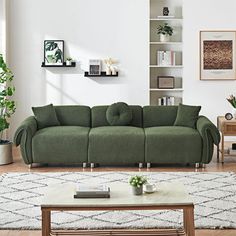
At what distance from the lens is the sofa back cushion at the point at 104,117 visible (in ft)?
26.8

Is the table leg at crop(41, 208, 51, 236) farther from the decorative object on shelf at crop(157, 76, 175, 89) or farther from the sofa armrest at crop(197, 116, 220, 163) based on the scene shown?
the decorative object on shelf at crop(157, 76, 175, 89)

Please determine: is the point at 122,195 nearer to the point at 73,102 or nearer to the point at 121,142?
the point at 121,142

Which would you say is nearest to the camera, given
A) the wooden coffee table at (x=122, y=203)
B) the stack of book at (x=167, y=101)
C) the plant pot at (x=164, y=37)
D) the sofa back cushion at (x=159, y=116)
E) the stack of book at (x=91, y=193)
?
the wooden coffee table at (x=122, y=203)

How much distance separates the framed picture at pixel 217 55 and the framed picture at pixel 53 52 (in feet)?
7.40

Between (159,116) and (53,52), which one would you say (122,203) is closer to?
(159,116)

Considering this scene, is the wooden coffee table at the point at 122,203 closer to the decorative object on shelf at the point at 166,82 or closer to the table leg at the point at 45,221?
the table leg at the point at 45,221

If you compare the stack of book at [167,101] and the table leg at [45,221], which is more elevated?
the stack of book at [167,101]

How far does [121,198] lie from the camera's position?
4.40 metres

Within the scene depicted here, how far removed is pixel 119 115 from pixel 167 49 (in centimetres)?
210

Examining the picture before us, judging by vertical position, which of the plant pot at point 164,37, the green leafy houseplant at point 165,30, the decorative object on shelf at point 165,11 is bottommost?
Answer: the plant pot at point 164,37

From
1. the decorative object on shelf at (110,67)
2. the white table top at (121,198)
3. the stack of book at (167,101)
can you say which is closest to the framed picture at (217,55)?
the stack of book at (167,101)

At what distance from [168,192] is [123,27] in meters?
5.28

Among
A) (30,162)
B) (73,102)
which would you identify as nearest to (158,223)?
(30,162)

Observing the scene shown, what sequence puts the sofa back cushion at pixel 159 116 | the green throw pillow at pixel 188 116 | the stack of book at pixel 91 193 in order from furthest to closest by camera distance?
the sofa back cushion at pixel 159 116 → the green throw pillow at pixel 188 116 → the stack of book at pixel 91 193
